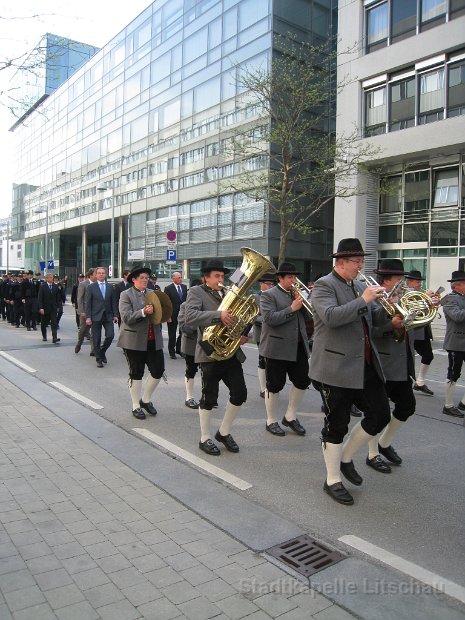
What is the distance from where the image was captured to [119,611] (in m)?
2.72

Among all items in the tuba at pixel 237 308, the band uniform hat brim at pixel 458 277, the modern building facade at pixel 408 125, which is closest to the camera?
the tuba at pixel 237 308

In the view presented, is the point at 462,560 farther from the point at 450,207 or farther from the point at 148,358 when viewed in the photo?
the point at 450,207

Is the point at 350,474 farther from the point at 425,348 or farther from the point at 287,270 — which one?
the point at 425,348

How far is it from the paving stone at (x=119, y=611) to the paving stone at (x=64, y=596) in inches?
6.7

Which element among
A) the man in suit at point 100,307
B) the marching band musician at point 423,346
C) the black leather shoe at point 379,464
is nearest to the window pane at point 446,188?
the marching band musician at point 423,346

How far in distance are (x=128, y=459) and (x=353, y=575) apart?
8.67 ft

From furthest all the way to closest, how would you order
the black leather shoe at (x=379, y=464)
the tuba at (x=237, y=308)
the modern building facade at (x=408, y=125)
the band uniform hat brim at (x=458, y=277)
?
the modern building facade at (x=408, y=125), the band uniform hat brim at (x=458, y=277), the tuba at (x=237, y=308), the black leather shoe at (x=379, y=464)

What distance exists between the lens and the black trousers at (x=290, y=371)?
6.18m

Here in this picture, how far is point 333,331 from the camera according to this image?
4.27m

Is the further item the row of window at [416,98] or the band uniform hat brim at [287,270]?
the row of window at [416,98]

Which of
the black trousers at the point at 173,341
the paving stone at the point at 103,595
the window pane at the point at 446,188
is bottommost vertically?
the paving stone at the point at 103,595

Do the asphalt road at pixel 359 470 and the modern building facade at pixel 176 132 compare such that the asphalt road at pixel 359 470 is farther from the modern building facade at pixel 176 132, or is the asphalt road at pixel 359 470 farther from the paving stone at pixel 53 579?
the modern building facade at pixel 176 132

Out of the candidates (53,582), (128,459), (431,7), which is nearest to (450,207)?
(431,7)

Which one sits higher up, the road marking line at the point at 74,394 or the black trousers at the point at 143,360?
the black trousers at the point at 143,360
